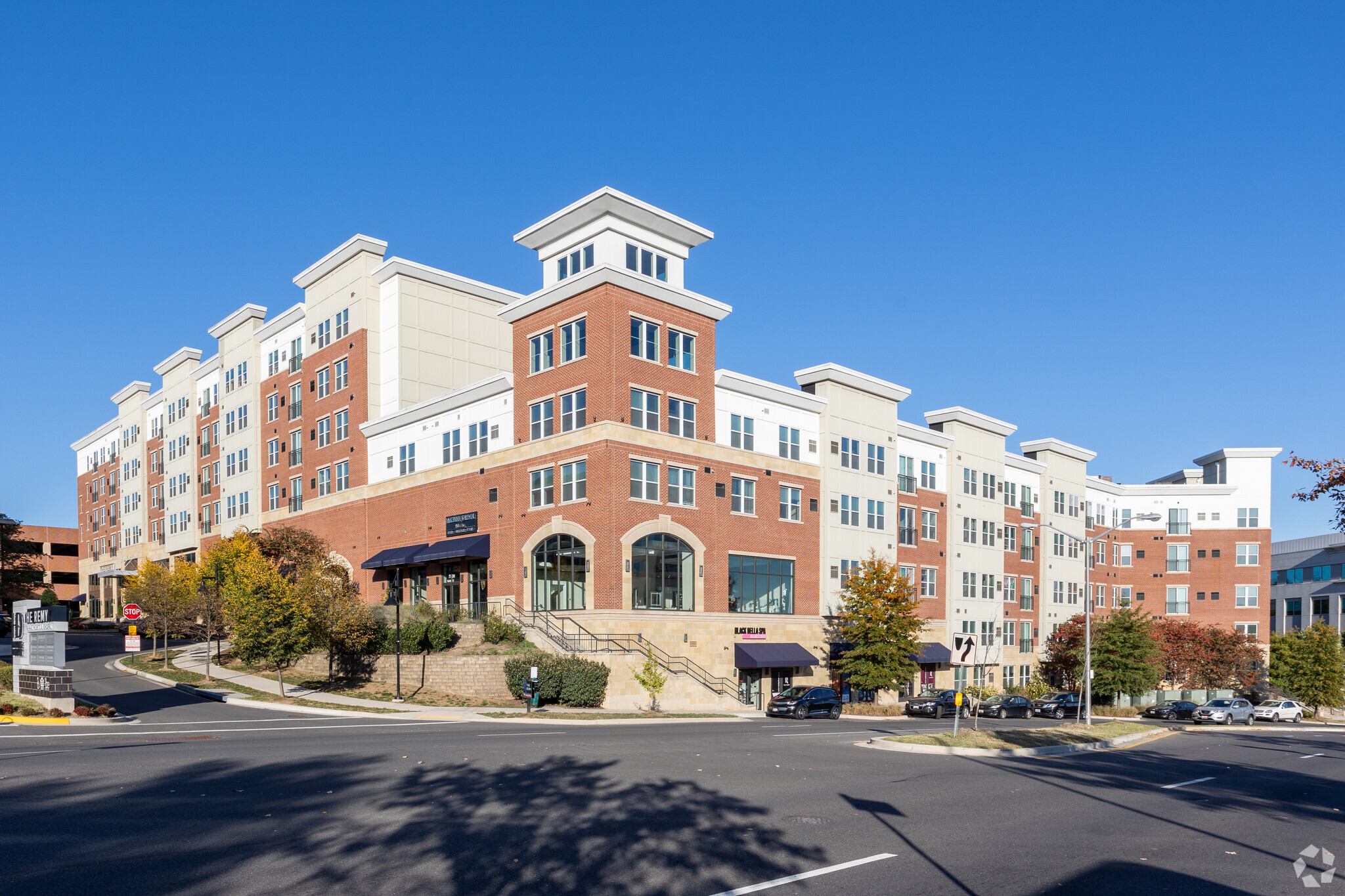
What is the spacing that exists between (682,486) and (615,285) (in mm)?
10123

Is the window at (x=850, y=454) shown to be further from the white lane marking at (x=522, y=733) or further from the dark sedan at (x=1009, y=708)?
the white lane marking at (x=522, y=733)

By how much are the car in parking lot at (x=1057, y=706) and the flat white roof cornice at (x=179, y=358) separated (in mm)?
72980

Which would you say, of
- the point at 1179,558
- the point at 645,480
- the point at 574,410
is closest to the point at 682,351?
the point at 574,410

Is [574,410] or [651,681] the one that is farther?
[574,410]

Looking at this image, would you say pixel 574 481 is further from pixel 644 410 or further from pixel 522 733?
pixel 522 733

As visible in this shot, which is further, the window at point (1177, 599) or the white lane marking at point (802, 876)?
the window at point (1177, 599)

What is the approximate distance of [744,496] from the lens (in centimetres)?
4994

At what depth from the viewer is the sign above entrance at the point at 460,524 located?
5094cm

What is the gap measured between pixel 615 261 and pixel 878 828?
3591 centimetres

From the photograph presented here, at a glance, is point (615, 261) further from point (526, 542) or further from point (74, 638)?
point (74, 638)

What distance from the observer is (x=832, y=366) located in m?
55.4

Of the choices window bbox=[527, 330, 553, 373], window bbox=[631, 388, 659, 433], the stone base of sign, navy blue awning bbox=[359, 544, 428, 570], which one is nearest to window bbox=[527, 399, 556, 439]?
window bbox=[527, 330, 553, 373]

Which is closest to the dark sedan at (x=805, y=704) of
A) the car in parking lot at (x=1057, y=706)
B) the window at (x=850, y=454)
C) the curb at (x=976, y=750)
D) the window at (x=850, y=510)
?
the curb at (x=976, y=750)

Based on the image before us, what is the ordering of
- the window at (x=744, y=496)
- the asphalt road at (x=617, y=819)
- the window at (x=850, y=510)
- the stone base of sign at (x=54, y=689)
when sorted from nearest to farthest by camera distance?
the asphalt road at (x=617, y=819) < the stone base of sign at (x=54, y=689) < the window at (x=744, y=496) < the window at (x=850, y=510)
